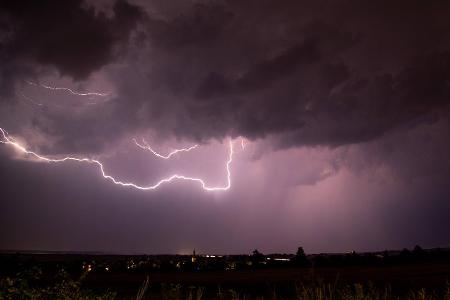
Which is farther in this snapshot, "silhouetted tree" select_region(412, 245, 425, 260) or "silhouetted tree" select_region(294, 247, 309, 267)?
"silhouetted tree" select_region(294, 247, 309, 267)

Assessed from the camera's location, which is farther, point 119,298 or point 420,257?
point 420,257

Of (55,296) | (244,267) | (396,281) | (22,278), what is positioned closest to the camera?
(22,278)

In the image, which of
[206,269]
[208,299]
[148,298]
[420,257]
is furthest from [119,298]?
[420,257]

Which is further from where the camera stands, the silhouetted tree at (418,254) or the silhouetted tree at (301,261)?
the silhouetted tree at (301,261)

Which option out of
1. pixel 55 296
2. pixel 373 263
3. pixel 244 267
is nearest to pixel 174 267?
pixel 244 267

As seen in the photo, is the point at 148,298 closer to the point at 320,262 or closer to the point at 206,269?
the point at 206,269

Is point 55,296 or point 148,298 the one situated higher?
point 55,296

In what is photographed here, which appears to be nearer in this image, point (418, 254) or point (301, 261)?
point (418, 254)

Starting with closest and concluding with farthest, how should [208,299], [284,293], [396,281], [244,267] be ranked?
1. [208,299]
2. [284,293]
3. [396,281]
4. [244,267]

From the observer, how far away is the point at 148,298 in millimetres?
31859

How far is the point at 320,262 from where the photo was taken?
75.5m

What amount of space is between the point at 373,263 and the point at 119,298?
50202 millimetres

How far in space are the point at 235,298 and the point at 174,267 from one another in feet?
237

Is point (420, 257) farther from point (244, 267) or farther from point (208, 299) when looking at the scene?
point (208, 299)
